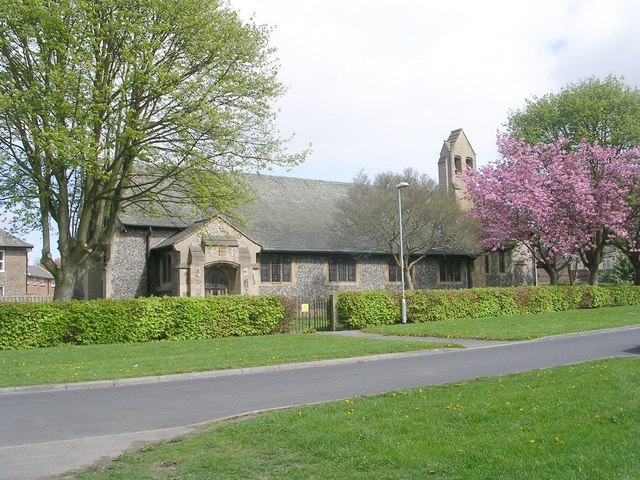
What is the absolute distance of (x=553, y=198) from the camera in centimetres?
3956

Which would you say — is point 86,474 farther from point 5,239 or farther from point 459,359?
point 5,239

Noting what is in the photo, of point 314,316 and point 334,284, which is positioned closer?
point 314,316

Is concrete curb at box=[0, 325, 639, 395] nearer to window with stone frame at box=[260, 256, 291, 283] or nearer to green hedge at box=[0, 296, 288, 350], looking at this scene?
green hedge at box=[0, 296, 288, 350]

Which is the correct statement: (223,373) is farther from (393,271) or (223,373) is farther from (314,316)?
(393,271)

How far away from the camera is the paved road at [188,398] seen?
8.14m

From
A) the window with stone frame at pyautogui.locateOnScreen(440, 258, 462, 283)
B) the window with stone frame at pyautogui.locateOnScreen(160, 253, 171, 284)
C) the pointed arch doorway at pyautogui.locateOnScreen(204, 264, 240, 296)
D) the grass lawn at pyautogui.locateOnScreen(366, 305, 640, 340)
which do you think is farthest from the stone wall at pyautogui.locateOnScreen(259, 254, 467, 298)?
the grass lawn at pyautogui.locateOnScreen(366, 305, 640, 340)

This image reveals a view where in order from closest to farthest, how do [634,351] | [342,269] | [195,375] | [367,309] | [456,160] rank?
[195,375] → [634,351] → [367,309] → [342,269] → [456,160]

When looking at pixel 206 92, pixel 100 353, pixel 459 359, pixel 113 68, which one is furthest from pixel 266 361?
pixel 113 68

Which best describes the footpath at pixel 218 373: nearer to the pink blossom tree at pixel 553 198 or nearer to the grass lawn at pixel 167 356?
the grass lawn at pixel 167 356

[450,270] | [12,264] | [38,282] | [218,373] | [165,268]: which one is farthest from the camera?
[38,282]

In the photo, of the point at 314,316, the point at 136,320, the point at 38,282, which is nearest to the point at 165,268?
the point at 314,316

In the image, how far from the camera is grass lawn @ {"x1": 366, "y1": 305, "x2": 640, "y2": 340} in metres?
22.2

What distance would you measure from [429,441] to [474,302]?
2627cm

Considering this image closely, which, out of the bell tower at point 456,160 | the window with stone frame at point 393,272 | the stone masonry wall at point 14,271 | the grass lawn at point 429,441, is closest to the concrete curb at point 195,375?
the grass lawn at point 429,441
